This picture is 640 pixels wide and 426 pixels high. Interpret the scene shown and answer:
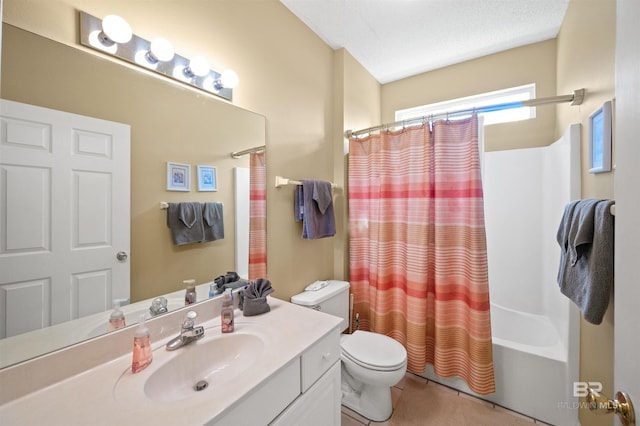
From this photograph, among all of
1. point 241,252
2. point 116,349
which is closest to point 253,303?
point 241,252

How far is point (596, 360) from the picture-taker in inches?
48.4

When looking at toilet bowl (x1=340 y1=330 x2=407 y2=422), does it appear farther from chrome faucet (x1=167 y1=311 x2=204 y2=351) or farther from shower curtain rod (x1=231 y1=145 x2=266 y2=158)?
shower curtain rod (x1=231 y1=145 x2=266 y2=158)

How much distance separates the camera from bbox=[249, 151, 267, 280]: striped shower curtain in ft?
4.87

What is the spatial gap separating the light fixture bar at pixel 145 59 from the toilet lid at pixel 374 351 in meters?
1.69

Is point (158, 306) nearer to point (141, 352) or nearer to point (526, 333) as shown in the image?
point (141, 352)

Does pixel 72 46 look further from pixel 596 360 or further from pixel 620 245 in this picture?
pixel 596 360

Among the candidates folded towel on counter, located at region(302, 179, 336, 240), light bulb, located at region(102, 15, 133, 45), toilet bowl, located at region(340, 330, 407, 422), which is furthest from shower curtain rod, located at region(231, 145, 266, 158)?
toilet bowl, located at region(340, 330, 407, 422)

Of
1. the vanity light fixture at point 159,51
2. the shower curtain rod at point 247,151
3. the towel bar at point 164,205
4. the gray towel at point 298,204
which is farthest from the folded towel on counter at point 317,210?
the vanity light fixture at point 159,51

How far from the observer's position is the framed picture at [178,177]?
112cm

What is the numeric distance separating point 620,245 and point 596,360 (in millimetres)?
1164

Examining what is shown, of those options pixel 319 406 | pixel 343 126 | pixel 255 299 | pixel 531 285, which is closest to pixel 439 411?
pixel 319 406

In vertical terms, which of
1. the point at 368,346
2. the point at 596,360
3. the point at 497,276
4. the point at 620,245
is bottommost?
the point at 368,346

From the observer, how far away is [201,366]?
1.01 metres

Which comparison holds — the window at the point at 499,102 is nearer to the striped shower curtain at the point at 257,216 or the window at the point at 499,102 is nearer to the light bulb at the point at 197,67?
the striped shower curtain at the point at 257,216
